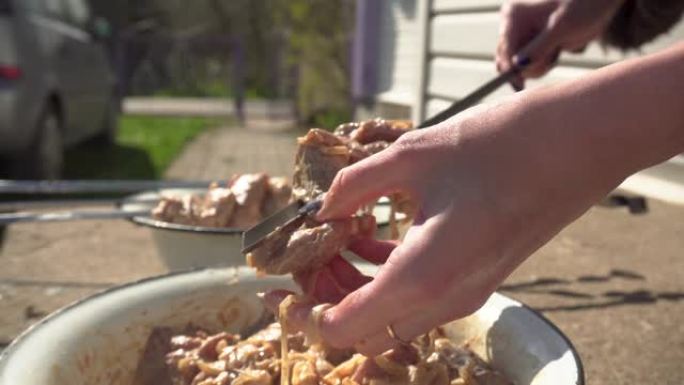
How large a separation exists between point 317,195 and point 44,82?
486 cm

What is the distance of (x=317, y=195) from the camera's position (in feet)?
4.08

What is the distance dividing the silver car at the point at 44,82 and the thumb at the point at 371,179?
4.52 metres

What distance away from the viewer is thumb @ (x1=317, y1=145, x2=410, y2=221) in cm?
99

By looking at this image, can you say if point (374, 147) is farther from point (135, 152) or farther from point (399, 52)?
point (135, 152)

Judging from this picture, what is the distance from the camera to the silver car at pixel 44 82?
4.98 metres

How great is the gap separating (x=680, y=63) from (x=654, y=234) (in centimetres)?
249

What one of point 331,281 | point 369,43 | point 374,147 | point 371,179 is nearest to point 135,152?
point 369,43

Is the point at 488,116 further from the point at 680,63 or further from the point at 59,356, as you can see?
the point at 59,356

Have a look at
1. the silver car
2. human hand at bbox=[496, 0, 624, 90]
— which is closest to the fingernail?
human hand at bbox=[496, 0, 624, 90]

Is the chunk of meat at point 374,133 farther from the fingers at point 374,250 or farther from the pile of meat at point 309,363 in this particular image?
the pile of meat at point 309,363

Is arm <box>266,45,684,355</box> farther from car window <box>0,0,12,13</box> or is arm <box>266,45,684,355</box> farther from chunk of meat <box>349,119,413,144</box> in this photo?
car window <box>0,0,12,13</box>

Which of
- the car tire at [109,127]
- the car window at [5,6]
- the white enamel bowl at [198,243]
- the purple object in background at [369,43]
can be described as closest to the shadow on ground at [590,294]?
the white enamel bowl at [198,243]

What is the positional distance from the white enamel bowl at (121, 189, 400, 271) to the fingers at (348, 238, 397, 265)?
23.1 inches

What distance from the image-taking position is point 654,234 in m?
3.27
